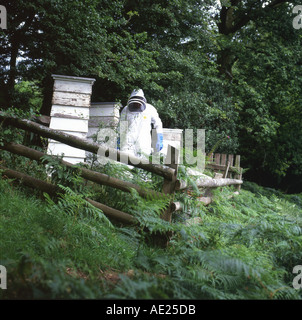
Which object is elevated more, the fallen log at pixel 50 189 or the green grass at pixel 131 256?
the fallen log at pixel 50 189

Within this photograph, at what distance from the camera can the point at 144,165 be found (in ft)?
13.5

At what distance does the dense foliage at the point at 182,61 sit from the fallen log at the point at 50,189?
460cm

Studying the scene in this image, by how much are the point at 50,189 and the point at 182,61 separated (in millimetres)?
8262

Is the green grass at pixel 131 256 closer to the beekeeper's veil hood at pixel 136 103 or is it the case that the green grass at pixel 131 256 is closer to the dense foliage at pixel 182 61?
the beekeeper's veil hood at pixel 136 103

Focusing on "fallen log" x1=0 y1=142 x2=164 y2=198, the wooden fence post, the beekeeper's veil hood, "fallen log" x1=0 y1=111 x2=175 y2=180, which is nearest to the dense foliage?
the beekeeper's veil hood

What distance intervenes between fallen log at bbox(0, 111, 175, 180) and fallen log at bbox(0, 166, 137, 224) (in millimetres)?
646

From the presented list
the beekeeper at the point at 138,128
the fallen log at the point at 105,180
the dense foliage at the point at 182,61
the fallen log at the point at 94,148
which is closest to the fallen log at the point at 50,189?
the fallen log at the point at 105,180

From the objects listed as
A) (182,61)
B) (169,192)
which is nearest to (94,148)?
(169,192)

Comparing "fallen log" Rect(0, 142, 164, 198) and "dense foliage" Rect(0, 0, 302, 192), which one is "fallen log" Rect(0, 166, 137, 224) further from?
"dense foliage" Rect(0, 0, 302, 192)

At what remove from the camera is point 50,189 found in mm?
4375

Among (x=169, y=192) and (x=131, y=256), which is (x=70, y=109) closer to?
(x=169, y=192)

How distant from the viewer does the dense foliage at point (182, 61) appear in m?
8.45
